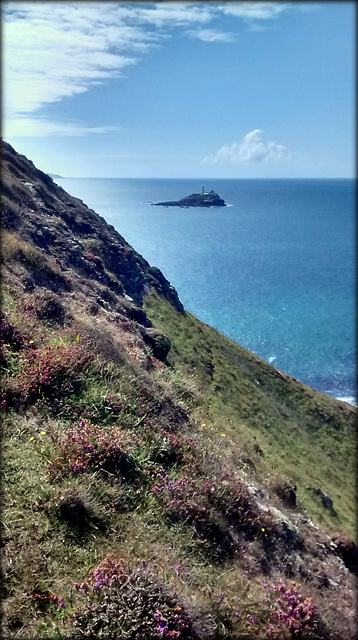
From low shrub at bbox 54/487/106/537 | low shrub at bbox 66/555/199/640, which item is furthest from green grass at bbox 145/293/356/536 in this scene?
low shrub at bbox 66/555/199/640

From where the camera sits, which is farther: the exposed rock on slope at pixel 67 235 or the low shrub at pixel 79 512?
the exposed rock on slope at pixel 67 235

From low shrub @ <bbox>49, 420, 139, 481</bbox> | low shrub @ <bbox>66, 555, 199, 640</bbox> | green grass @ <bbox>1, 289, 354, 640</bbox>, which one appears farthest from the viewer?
low shrub @ <bbox>49, 420, 139, 481</bbox>

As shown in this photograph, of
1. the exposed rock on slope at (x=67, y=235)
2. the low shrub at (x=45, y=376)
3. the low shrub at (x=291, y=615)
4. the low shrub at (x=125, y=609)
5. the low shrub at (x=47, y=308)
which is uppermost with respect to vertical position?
the exposed rock on slope at (x=67, y=235)

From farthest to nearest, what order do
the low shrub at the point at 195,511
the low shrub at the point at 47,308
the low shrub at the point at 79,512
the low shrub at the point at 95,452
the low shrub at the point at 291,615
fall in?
the low shrub at the point at 47,308 < the low shrub at the point at 195,511 < the low shrub at the point at 95,452 < the low shrub at the point at 291,615 < the low shrub at the point at 79,512

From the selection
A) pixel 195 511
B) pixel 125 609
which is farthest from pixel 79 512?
pixel 195 511

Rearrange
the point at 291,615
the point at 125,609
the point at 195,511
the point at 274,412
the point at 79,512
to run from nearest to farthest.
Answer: the point at 125,609 < the point at 79,512 < the point at 291,615 < the point at 195,511 < the point at 274,412

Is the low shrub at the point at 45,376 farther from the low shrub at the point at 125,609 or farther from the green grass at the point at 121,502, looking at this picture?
the low shrub at the point at 125,609

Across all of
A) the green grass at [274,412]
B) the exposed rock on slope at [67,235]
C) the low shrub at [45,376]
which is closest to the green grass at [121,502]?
the low shrub at [45,376]

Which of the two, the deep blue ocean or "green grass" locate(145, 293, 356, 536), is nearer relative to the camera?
"green grass" locate(145, 293, 356, 536)

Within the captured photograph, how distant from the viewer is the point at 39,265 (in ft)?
61.5

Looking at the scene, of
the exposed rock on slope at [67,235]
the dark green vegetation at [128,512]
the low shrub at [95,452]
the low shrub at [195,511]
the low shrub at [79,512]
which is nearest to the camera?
the dark green vegetation at [128,512]

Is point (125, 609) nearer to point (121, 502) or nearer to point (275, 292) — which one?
point (121, 502)

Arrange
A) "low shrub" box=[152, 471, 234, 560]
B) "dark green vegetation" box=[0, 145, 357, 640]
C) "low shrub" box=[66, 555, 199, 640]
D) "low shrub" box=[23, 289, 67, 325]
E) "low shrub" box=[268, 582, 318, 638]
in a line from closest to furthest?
1. "low shrub" box=[66, 555, 199, 640]
2. "dark green vegetation" box=[0, 145, 357, 640]
3. "low shrub" box=[268, 582, 318, 638]
4. "low shrub" box=[152, 471, 234, 560]
5. "low shrub" box=[23, 289, 67, 325]

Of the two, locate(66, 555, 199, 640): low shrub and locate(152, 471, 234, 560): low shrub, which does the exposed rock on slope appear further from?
locate(66, 555, 199, 640): low shrub
